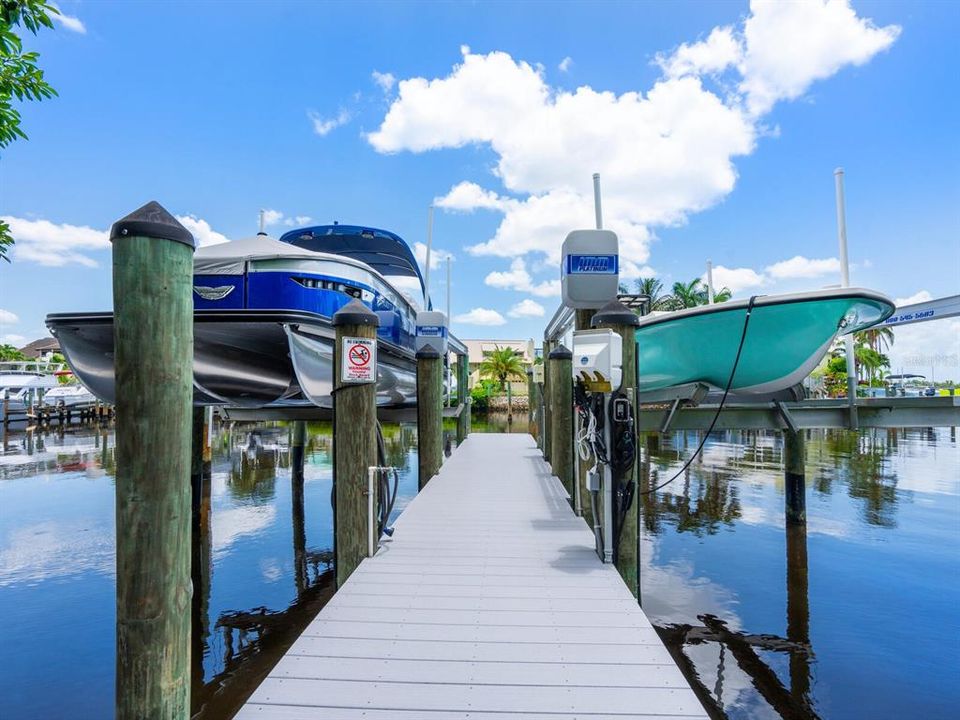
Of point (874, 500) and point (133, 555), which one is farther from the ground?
point (133, 555)

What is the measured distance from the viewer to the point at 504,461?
10.1 metres

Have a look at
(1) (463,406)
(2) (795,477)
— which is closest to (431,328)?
(1) (463,406)

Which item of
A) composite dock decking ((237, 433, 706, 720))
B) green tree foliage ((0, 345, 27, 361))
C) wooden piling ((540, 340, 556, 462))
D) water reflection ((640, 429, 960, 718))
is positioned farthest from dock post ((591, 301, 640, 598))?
green tree foliage ((0, 345, 27, 361))

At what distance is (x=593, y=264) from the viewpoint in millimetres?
5801

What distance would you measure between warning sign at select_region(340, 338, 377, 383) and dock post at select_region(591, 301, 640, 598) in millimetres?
1848

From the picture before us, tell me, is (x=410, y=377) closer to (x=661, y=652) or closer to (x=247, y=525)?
(x=247, y=525)

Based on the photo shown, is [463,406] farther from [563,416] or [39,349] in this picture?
[39,349]

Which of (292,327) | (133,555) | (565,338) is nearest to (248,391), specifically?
(292,327)

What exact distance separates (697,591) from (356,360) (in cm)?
659

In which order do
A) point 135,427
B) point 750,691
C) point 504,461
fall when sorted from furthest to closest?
point 504,461
point 750,691
point 135,427

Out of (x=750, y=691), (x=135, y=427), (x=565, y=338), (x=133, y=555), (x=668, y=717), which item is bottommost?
(x=750, y=691)

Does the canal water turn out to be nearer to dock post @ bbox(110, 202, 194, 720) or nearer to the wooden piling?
the wooden piling

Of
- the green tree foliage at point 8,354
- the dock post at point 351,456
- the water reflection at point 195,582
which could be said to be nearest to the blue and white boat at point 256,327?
the dock post at point 351,456

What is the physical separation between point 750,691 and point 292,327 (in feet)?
20.8
